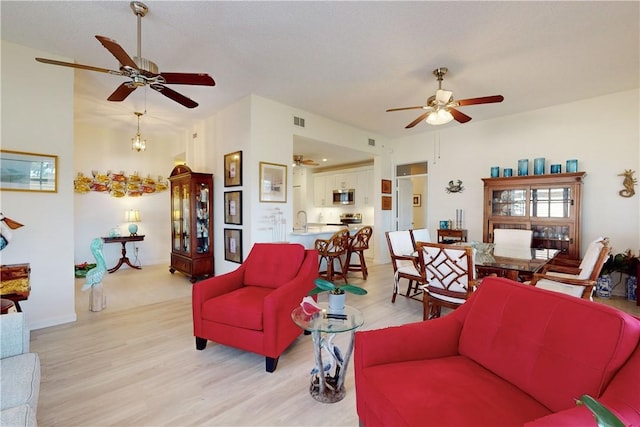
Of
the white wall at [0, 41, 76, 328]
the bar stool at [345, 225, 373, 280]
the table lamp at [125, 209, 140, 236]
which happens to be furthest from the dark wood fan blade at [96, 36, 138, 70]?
the table lamp at [125, 209, 140, 236]

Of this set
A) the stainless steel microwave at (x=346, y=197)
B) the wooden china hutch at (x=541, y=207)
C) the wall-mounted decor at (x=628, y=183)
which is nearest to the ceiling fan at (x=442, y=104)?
the wooden china hutch at (x=541, y=207)

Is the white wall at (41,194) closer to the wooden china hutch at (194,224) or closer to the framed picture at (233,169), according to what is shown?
the wooden china hutch at (194,224)

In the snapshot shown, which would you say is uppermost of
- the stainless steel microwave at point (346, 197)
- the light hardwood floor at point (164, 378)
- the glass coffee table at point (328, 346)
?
the stainless steel microwave at point (346, 197)

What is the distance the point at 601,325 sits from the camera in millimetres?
1085

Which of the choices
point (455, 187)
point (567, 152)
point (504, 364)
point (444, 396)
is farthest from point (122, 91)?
point (567, 152)

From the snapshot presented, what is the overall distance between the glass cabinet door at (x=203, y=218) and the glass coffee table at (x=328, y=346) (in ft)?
11.9

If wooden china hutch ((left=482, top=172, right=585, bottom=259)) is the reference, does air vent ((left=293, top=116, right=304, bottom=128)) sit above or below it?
above

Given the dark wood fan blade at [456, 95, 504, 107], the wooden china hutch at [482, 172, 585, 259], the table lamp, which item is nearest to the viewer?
the dark wood fan blade at [456, 95, 504, 107]

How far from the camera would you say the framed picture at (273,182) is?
4.55m

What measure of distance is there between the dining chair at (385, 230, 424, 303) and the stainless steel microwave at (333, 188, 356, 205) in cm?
408

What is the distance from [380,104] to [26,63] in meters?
4.35

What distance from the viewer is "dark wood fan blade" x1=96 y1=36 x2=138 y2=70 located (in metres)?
1.98

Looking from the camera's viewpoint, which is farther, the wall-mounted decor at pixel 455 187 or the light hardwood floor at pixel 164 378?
the wall-mounted decor at pixel 455 187

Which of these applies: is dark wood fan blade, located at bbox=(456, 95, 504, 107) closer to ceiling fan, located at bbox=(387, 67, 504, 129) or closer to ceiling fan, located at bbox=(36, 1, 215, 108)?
ceiling fan, located at bbox=(387, 67, 504, 129)
